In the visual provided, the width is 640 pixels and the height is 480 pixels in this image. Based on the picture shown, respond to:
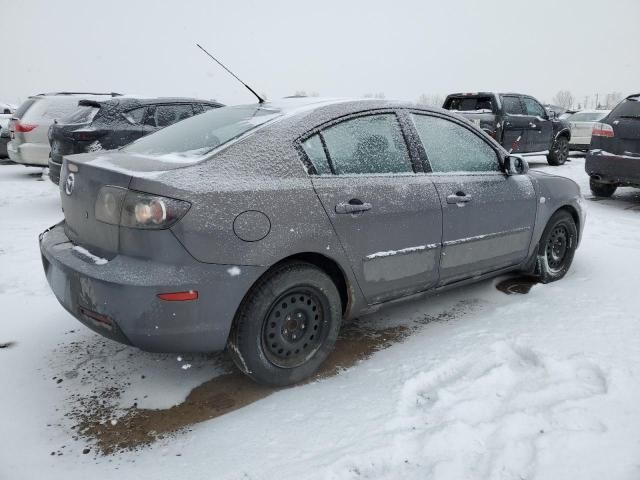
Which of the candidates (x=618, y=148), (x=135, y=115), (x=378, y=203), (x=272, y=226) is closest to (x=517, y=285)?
(x=378, y=203)

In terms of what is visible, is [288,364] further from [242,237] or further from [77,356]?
[77,356]

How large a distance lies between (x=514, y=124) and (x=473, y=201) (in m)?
8.69

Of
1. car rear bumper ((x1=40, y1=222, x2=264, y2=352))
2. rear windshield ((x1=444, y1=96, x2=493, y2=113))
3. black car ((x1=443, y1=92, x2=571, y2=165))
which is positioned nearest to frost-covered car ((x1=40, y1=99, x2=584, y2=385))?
car rear bumper ((x1=40, y1=222, x2=264, y2=352))

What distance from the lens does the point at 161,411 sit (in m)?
2.52

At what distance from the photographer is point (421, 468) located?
207 centimetres

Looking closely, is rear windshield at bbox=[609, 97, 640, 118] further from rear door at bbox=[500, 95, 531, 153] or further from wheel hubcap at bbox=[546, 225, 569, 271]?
wheel hubcap at bbox=[546, 225, 569, 271]

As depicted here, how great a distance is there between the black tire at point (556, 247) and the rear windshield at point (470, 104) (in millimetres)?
7200

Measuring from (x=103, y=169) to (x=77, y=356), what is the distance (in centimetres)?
124

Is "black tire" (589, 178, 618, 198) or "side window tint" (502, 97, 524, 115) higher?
"side window tint" (502, 97, 524, 115)

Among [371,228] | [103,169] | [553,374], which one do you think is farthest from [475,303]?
[103,169]

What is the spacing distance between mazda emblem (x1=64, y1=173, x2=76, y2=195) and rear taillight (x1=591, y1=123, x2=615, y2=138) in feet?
24.0

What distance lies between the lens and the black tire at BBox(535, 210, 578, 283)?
418 cm

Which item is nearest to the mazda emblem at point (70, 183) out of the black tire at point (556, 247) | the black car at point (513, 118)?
the black tire at point (556, 247)

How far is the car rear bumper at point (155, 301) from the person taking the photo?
7.39ft
